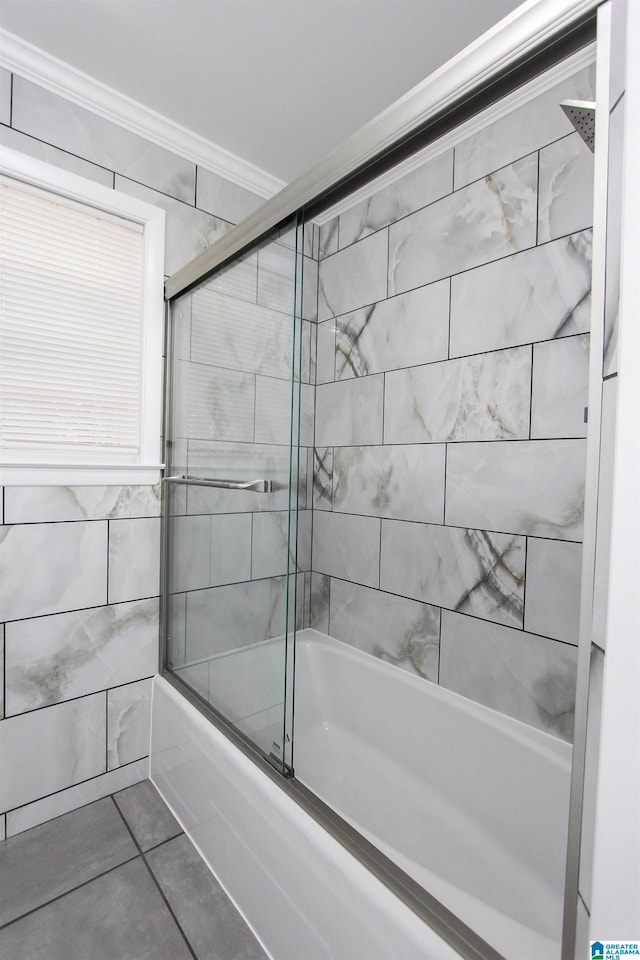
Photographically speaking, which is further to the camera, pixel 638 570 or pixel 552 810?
pixel 552 810

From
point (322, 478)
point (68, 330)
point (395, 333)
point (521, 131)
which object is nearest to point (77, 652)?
point (68, 330)

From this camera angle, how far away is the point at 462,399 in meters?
1.62

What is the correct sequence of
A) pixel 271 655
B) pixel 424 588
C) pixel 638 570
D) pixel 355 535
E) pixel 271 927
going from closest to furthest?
pixel 638 570 < pixel 271 927 < pixel 271 655 < pixel 424 588 < pixel 355 535

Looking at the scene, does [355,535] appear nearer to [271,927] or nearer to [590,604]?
[271,927]

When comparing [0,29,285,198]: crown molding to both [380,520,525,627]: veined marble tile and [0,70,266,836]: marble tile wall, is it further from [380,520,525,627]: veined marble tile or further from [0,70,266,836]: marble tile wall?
[380,520,525,627]: veined marble tile

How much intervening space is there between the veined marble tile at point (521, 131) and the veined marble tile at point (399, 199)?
68mm

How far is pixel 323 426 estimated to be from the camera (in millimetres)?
2199

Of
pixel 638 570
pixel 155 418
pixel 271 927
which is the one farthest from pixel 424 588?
pixel 638 570

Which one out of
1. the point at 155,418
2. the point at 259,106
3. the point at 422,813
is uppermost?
the point at 259,106

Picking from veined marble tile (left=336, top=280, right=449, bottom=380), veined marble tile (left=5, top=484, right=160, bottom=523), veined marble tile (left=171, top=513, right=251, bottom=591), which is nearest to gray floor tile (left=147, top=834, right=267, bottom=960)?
veined marble tile (left=171, top=513, right=251, bottom=591)

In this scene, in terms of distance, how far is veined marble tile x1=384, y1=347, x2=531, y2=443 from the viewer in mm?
1471

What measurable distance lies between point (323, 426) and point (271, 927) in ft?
5.51

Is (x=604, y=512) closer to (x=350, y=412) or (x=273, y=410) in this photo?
(x=273, y=410)

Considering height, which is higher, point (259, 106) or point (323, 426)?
point (259, 106)
